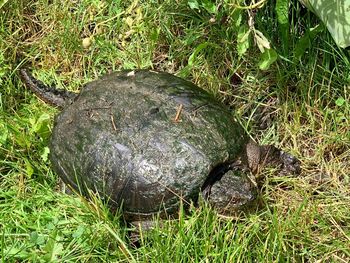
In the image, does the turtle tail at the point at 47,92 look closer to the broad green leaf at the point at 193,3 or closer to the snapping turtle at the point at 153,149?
the snapping turtle at the point at 153,149

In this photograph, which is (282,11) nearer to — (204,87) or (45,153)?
(204,87)

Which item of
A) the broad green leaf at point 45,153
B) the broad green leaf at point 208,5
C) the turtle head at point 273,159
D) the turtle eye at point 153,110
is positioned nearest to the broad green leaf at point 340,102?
the turtle head at point 273,159

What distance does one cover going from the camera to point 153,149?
281 cm

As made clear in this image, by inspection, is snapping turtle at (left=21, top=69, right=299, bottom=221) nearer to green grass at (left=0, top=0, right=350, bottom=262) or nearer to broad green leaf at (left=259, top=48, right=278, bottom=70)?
green grass at (left=0, top=0, right=350, bottom=262)

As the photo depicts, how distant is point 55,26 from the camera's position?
400 cm

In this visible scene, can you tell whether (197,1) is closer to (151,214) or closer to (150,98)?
(150,98)

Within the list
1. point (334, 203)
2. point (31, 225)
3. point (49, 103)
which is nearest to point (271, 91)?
point (334, 203)

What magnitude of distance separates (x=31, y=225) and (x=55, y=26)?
5.10 feet

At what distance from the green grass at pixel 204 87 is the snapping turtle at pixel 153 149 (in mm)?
112

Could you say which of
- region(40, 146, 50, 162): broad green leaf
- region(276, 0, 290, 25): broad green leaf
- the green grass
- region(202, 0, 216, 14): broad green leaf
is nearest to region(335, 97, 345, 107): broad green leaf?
the green grass

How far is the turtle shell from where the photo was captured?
278 centimetres

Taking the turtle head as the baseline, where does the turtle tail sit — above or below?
above

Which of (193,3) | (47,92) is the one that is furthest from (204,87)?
(47,92)

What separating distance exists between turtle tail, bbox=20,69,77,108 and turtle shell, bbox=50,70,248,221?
0.35 m
